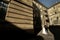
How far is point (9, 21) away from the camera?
6.29ft

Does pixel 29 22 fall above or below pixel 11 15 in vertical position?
below

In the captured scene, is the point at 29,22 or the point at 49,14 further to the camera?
the point at 49,14

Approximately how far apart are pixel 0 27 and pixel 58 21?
4.00 m

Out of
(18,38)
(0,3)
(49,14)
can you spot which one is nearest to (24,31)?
(18,38)

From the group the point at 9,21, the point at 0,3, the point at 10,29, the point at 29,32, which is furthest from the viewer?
the point at 0,3

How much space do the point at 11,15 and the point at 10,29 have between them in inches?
19.5

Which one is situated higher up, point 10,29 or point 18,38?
point 10,29

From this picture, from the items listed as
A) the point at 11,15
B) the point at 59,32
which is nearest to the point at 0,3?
the point at 11,15

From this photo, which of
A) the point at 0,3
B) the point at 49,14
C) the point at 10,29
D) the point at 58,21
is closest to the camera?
the point at 10,29

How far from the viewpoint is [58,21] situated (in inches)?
198

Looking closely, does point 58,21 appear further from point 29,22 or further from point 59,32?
point 29,22

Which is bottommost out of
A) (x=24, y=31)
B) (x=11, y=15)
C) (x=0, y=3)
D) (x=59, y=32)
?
(x=59, y=32)

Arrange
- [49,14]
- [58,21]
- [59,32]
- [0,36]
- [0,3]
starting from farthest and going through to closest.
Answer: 1. [49,14]
2. [58,21]
3. [59,32]
4. [0,3]
5. [0,36]

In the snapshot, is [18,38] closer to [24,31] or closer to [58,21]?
[24,31]
